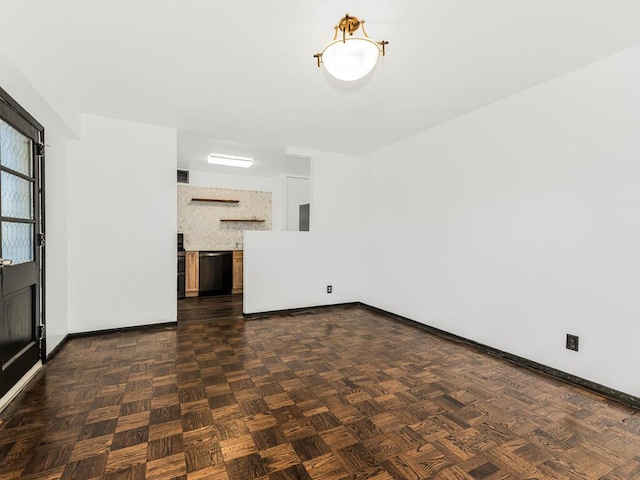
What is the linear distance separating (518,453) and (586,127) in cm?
231

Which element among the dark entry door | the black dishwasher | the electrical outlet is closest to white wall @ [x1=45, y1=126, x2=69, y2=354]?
the dark entry door

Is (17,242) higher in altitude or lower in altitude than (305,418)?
higher

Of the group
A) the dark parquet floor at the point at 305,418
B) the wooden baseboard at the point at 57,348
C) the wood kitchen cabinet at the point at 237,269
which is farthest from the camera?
the wood kitchen cabinet at the point at 237,269

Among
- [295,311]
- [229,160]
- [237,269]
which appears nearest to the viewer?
[295,311]

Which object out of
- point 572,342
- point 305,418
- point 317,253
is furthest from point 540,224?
point 317,253

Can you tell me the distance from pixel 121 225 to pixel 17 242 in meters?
1.21

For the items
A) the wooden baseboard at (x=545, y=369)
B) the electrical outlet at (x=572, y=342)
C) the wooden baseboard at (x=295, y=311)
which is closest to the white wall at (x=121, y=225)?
the wooden baseboard at (x=295, y=311)

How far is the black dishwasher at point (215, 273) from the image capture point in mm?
5871

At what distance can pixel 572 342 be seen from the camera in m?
2.52

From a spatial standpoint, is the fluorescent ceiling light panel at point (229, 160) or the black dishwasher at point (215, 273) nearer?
the fluorescent ceiling light panel at point (229, 160)

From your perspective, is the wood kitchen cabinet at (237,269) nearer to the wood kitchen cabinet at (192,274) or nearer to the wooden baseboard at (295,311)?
the wood kitchen cabinet at (192,274)

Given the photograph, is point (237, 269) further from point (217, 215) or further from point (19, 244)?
point (19, 244)

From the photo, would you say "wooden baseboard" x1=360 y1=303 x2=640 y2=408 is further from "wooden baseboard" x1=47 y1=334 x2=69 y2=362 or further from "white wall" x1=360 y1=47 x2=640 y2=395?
"wooden baseboard" x1=47 y1=334 x2=69 y2=362

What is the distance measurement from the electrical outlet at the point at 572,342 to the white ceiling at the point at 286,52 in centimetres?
206
